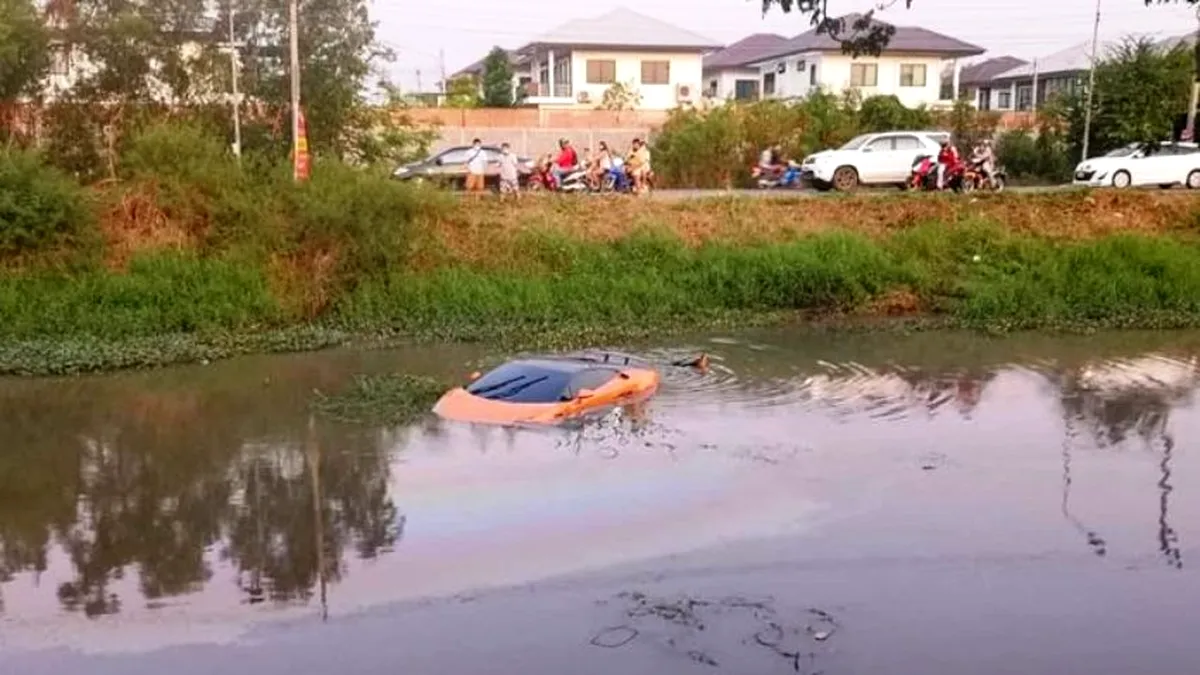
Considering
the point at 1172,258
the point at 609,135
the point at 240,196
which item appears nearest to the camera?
the point at 240,196

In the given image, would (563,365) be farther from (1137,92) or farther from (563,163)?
(1137,92)

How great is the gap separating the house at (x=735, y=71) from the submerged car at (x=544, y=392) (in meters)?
47.0

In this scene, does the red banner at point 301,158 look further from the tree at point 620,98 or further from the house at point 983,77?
the house at point 983,77

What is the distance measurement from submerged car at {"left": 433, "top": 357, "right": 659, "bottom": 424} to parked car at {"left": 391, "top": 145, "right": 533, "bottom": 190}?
15.2 metres

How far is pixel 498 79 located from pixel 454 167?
27.8 meters

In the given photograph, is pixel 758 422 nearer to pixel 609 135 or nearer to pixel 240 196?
→ pixel 240 196

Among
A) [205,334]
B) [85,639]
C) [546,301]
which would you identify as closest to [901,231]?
[546,301]

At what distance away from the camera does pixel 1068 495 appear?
1473cm

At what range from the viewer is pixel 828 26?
26.2 ft

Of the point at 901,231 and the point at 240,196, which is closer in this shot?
the point at 240,196

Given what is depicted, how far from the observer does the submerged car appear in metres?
17.2

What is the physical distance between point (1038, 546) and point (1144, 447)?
15.1ft

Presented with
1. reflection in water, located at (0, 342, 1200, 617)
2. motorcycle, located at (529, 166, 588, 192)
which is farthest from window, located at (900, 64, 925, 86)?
reflection in water, located at (0, 342, 1200, 617)

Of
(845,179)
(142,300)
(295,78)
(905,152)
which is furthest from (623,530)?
(905,152)
